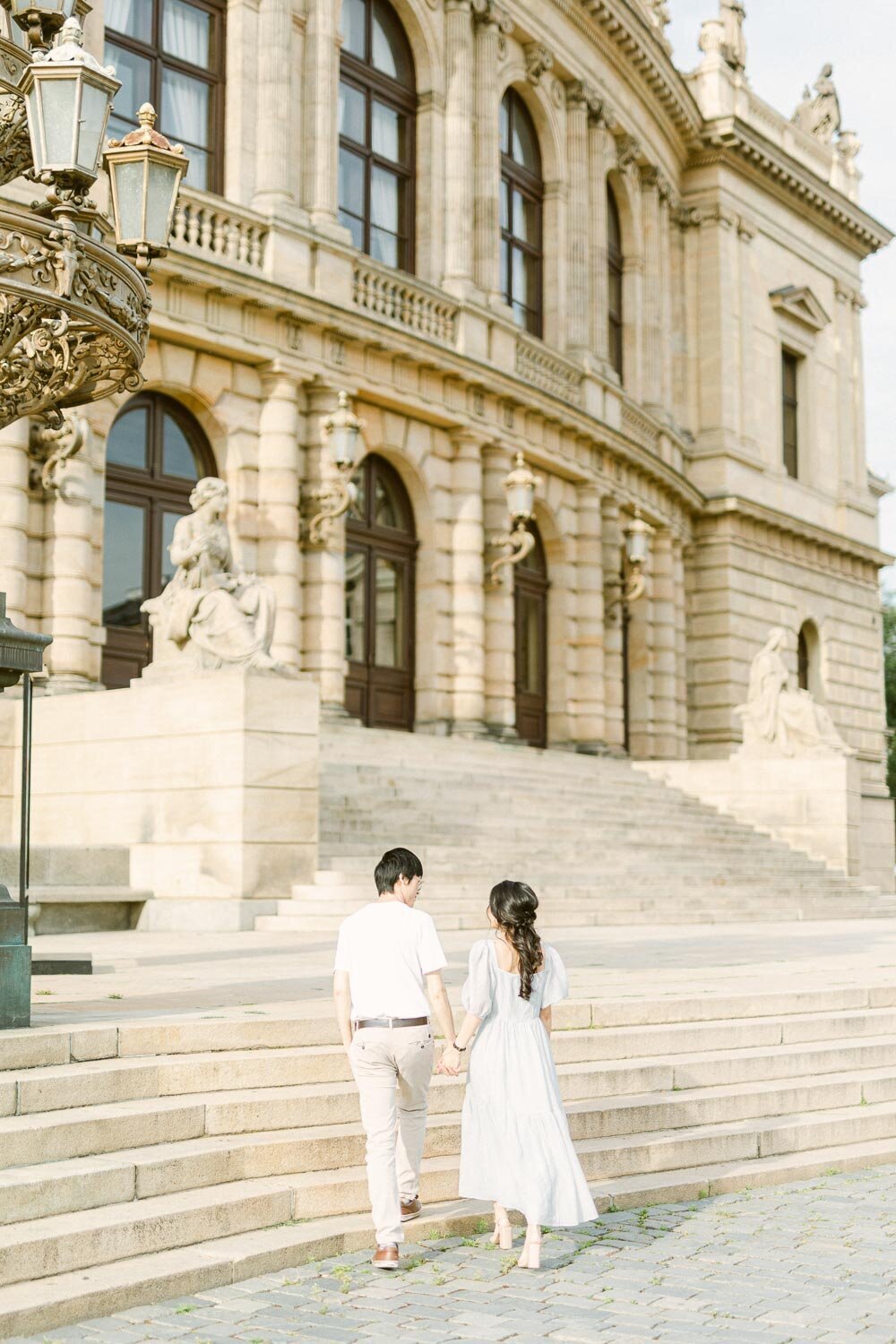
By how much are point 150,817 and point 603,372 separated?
19.1 meters

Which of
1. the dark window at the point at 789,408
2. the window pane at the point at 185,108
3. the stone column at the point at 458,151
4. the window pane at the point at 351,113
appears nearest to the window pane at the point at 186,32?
the window pane at the point at 185,108

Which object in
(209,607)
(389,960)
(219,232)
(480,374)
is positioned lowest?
(389,960)

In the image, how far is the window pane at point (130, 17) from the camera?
23.4m

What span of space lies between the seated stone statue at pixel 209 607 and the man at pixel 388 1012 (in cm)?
960

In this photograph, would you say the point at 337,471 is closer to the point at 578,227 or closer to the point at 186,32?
the point at 186,32

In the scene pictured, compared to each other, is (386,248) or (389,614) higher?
(386,248)

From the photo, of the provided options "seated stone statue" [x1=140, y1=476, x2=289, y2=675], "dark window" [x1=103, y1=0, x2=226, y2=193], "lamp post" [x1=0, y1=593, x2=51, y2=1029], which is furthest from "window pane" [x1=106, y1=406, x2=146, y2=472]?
"lamp post" [x1=0, y1=593, x2=51, y2=1029]

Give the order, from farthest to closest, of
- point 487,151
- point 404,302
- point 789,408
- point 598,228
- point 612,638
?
point 789,408 < point 598,228 < point 612,638 < point 487,151 < point 404,302

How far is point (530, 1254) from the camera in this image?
687 cm

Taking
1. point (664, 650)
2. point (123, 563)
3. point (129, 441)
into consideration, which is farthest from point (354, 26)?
A: point (664, 650)

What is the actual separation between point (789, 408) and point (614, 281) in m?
8.82

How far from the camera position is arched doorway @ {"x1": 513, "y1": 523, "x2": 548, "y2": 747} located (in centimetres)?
3091

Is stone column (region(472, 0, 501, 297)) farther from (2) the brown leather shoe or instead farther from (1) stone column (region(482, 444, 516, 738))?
(2) the brown leather shoe

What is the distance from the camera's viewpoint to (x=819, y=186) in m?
43.2
